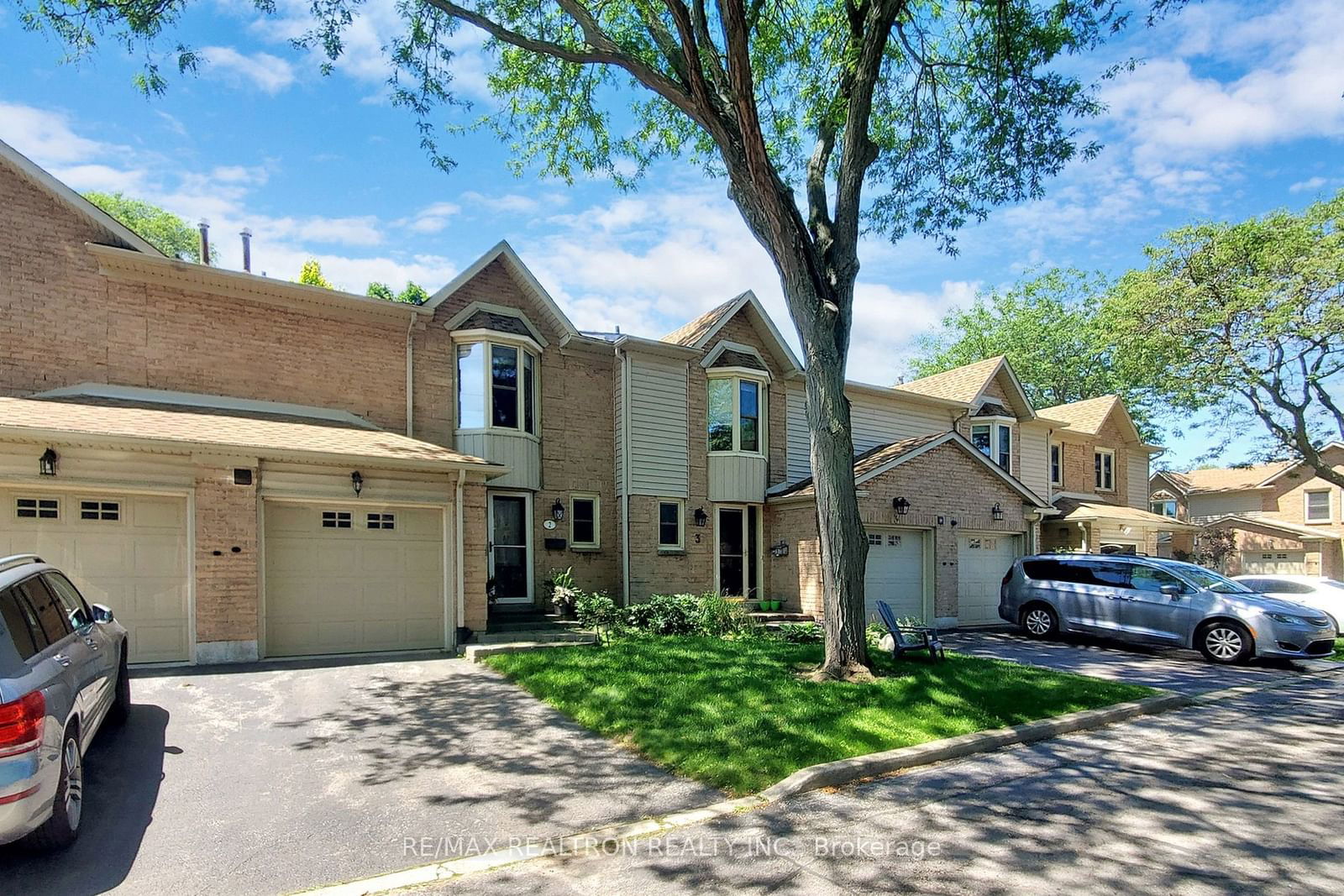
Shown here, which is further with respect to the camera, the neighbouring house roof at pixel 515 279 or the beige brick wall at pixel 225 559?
the neighbouring house roof at pixel 515 279

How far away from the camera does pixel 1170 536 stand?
30.2 metres

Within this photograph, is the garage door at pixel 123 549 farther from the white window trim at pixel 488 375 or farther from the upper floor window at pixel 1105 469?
the upper floor window at pixel 1105 469

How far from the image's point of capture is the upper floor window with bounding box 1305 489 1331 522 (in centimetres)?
3142

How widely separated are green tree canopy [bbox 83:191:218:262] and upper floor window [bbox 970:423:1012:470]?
29123mm

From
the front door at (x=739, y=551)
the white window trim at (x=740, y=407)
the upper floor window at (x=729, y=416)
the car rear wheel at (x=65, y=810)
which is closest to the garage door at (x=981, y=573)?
the front door at (x=739, y=551)

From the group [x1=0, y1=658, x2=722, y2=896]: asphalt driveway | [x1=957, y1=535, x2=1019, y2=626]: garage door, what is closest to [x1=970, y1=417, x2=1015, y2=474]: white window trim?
[x1=957, y1=535, x2=1019, y2=626]: garage door

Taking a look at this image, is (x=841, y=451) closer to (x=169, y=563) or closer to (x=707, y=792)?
(x=707, y=792)

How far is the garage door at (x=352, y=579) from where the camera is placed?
36.1ft

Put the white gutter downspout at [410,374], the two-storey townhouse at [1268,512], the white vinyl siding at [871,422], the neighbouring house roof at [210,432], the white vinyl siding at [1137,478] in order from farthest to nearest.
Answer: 1. the two-storey townhouse at [1268,512]
2. the white vinyl siding at [1137,478]
3. the white vinyl siding at [871,422]
4. the white gutter downspout at [410,374]
5. the neighbouring house roof at [210,432]

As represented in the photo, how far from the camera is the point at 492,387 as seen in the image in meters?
14.0

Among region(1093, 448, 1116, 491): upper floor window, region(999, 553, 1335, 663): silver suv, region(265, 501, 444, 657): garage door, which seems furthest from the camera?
region(1093, 448, 1116, 491): upper floor window

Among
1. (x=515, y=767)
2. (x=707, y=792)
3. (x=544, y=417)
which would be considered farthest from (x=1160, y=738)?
(x=544, y=417)

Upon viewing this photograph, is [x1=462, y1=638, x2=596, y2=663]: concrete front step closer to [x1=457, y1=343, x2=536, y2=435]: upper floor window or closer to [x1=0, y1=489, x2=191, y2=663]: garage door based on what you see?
[x1=0, y1=489, x2=191, y2=663]: garage door

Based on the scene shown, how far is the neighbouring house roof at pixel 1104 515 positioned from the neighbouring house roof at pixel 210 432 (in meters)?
17.0
